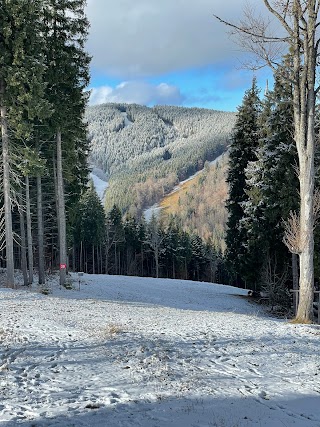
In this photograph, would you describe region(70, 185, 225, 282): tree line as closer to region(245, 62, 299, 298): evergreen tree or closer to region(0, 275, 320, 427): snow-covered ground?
region(245, 62, 299, 298): evergreen tree

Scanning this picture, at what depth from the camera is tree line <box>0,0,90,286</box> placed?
1672cm

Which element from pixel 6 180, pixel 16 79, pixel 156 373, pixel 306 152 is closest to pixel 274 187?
pixel 306 152

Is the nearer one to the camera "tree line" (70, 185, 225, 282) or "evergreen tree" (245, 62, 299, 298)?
"evergreen tree" (245, 62, 299, 298)

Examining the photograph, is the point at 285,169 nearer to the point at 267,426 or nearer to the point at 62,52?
the point at 62,52

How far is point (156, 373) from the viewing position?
6.05 m

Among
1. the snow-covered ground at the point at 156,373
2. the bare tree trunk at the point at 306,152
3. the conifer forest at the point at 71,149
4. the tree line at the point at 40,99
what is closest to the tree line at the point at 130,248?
the conifer forest at the point at 71,149

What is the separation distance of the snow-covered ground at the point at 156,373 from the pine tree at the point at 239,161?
53.1 feet

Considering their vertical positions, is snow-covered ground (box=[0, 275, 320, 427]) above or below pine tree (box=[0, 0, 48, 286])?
below

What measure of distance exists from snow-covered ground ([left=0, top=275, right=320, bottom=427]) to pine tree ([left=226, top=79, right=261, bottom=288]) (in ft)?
53.1

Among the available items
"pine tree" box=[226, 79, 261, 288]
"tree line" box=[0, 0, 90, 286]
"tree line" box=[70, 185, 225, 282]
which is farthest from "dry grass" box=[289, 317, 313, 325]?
"tree line" box=[70, 185, 225, 282]

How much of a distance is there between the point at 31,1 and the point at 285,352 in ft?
57.2

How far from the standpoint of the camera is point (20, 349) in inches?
283

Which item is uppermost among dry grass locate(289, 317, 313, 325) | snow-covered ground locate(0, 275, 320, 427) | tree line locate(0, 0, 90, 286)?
tree line locate(0, 0, 90, 286)

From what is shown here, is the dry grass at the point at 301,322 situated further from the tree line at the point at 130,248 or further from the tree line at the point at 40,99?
the tree line at the point at 130,248
